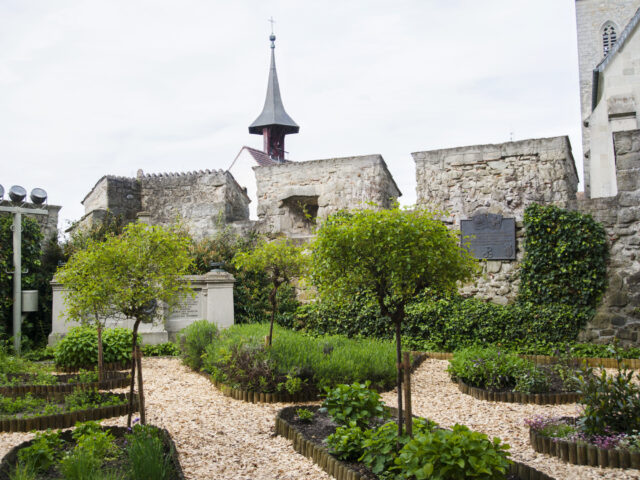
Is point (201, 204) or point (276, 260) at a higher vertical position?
point (201, 204)

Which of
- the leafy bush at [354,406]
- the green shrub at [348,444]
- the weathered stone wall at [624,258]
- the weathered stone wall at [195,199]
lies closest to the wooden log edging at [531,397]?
the leafy bush at [354,406]

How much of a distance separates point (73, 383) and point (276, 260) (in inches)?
117

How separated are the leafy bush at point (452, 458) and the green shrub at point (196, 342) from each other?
519 centimetres

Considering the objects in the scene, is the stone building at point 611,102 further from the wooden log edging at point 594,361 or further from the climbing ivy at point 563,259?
the wooden log edging at point 594,361

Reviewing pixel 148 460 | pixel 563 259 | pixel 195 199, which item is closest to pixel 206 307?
pixel 195 199

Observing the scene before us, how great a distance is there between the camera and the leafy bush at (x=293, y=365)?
6.10 metres

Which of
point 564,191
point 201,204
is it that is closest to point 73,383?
point 201,204

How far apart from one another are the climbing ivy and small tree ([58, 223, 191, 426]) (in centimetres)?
658

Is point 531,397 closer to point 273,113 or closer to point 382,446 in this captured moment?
point 382,446

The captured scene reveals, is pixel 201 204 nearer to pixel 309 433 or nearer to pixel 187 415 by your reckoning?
pixel 187 415

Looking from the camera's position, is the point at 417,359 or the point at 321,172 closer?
the point at 417,359

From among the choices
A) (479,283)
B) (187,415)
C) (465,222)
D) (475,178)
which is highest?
(475,178)

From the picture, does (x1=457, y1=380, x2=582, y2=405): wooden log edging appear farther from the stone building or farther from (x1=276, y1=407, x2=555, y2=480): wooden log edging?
the stone building

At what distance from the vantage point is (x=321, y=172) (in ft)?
41.0
